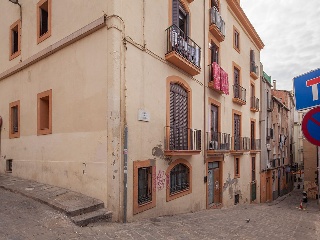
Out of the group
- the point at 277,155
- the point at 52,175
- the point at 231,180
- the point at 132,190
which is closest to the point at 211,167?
the point at 231,180

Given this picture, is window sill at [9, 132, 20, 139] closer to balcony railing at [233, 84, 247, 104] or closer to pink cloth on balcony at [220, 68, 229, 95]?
pink cloth on balcony at [220, 68, 229, 95]

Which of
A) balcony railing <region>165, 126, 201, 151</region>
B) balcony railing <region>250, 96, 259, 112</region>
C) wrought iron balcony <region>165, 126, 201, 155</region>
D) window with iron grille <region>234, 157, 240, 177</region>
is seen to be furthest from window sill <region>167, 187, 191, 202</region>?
balcony railing <region>250, 96, 259, 112</region>

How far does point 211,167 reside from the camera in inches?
524

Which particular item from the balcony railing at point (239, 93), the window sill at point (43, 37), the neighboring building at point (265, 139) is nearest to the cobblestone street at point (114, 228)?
the window sill at point (43, 37)

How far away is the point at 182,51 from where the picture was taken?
9875 millimetres

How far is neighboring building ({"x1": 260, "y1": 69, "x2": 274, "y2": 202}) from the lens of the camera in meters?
21.7

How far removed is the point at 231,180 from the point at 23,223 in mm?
12285

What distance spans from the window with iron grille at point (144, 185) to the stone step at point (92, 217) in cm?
124

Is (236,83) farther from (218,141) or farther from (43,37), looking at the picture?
(43,37)

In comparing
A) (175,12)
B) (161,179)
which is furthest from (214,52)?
(161,179)

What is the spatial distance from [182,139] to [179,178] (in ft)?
5.12

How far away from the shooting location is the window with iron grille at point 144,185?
26.1ft

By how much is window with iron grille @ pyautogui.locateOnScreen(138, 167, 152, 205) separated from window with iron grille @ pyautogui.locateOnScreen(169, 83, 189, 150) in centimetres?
144

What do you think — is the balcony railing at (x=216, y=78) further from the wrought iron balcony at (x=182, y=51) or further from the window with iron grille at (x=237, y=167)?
the window with iron grille at (x=237, y=167)
